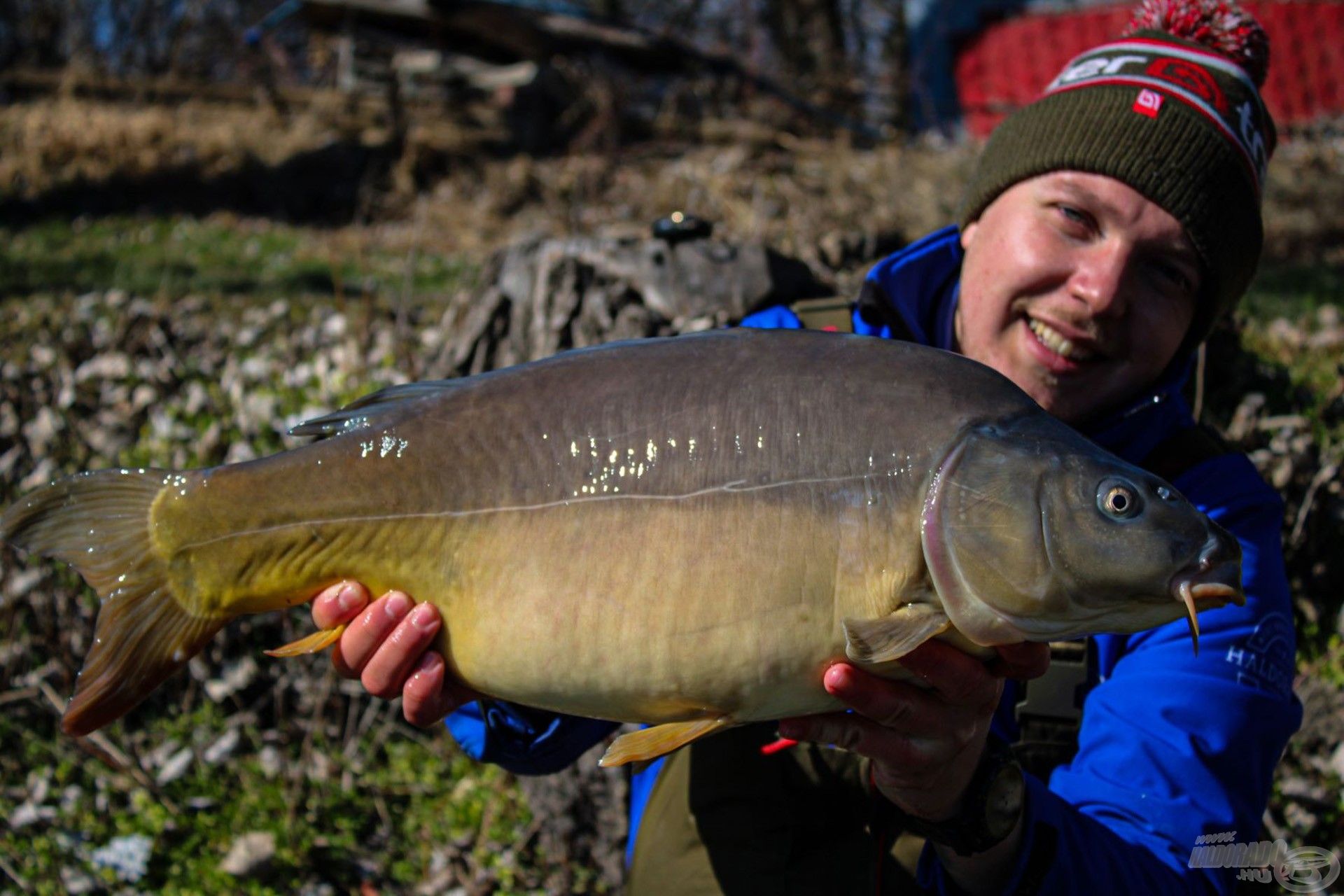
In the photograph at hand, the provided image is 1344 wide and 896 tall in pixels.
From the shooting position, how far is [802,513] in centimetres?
162

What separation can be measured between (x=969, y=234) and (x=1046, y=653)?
47.0 inches

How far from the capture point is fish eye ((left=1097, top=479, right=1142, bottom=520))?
4.94ft

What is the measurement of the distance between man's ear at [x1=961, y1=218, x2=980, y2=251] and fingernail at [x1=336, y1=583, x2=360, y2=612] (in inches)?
61.3

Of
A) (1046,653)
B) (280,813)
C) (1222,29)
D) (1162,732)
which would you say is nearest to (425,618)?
(1046,653)

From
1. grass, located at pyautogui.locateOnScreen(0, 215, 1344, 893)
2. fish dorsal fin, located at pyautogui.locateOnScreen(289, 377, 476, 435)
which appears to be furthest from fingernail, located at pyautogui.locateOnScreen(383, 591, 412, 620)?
grass, located at pyautogui.locateOnScreen(0, 215, 1344, 893)

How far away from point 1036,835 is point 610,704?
0.76m

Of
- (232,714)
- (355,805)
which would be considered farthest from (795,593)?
(232,714)

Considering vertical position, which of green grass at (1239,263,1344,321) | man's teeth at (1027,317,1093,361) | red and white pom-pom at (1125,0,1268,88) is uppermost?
red and white pom-pom at (1125,0,1268,88)

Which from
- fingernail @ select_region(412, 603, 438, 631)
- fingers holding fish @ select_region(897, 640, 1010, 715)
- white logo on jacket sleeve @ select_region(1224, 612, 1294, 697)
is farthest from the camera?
white logo on jacket sleeve @ select_region(1224, 612, 1294, 697)

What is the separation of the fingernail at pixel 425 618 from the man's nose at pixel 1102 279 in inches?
56.0

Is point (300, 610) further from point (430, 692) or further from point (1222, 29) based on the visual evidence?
point (1222, 29)

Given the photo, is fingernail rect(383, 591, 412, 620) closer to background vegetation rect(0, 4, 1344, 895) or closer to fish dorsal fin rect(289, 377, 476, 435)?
fish dorsal fin rect(289, 377, 476, 435)

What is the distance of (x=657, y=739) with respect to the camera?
5.46 ft

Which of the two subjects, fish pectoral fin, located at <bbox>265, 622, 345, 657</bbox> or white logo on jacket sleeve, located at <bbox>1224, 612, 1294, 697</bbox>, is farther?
white logo on jacket sleeve, located at <bbox>1224, 612, 1294, 697</bbox>
